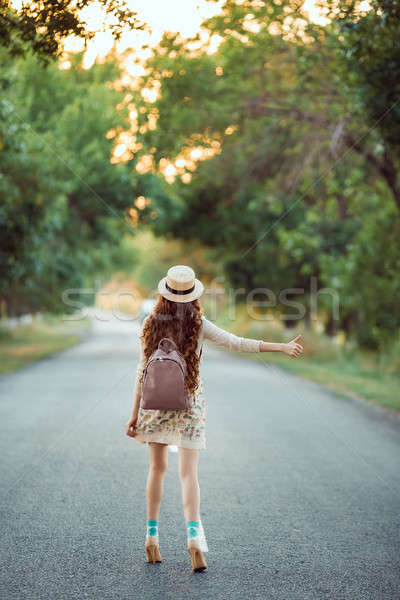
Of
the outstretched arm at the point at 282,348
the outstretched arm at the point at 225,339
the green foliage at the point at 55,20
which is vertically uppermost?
the green foliage at the point at 55,20

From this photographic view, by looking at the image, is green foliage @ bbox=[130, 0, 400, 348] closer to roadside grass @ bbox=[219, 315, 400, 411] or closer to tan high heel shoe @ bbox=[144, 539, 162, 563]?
roadside grass @ bbox=[219, 315, 400, 411]

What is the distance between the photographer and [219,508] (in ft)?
18.2

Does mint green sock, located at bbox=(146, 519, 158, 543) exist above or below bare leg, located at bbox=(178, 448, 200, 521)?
Answer: below

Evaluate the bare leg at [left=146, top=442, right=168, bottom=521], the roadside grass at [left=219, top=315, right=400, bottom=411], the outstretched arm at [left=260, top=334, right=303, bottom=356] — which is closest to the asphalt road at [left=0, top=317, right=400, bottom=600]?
the bare leg at [left=146, top=442, right=168, bottom=521]

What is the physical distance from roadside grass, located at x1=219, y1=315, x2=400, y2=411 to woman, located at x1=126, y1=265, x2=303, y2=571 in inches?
333

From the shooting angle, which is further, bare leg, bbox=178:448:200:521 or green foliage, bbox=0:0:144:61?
green foliage, bbox=0:0:144:61

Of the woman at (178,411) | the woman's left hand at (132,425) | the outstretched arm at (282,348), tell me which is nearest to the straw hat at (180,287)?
the woman at (178,411)

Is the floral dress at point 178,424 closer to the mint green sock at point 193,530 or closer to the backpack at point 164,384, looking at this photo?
the backpack at point 164,384

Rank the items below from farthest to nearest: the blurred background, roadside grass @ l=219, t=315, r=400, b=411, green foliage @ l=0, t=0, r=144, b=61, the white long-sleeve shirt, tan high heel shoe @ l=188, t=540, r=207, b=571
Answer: roadside grass @ l=219, t=315, r=400, b=411 → the blurred background → green foliage @ l=0, t=0, r=144, b=61 → the white long-sleeve shirt → tan high heel shoe @ l=188, t=540, r=207, b=571

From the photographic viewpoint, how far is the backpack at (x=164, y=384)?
13.5ft

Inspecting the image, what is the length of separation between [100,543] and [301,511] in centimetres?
181

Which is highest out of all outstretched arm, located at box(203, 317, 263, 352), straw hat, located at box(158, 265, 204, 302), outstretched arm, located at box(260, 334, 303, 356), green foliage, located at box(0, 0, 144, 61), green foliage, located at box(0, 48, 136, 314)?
green foliage, located at box(0, 48, 136, 314)

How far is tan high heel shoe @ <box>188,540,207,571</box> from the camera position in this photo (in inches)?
160

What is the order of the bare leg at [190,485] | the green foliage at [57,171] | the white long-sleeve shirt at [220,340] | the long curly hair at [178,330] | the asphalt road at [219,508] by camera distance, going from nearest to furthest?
the asphalt road at [219,508]
the bare leg at [190,485]
the long curly hair at [178,330]
the white long-sleeve shirt at [220,340]
the green foliage at [57,171]
